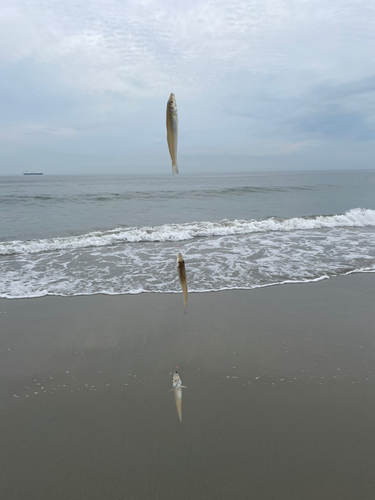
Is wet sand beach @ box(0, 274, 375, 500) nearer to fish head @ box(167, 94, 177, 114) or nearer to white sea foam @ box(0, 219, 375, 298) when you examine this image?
white sea foam @ box(0, 219, 375, 298)

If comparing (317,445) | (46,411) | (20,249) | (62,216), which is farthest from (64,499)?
(62,216)

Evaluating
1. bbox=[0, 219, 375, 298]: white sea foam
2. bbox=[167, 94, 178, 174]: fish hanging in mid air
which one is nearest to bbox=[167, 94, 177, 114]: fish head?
bbox=[167, 94, 178, 174]: fish hanging in mid air

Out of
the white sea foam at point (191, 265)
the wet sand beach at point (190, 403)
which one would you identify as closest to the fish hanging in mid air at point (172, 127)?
the wet sand beach at point (190, 403)

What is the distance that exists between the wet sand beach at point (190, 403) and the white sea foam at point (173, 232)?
5892 mm

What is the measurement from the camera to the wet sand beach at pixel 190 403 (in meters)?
2.72

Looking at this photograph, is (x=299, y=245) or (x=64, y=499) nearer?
(x=64, y=499)

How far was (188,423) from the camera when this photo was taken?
3299 mm

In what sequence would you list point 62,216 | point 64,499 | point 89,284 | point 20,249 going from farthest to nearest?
point 62,216, point 20,249, point 89,284, point 64,499

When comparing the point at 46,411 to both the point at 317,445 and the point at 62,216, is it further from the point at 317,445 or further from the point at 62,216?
the point at 62,216

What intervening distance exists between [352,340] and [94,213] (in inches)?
727

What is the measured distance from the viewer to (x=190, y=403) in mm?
3586

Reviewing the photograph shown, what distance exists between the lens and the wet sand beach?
2.72 metres

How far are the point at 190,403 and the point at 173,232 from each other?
32.6 feet

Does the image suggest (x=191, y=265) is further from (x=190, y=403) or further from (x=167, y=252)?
(x=190, y=403)
